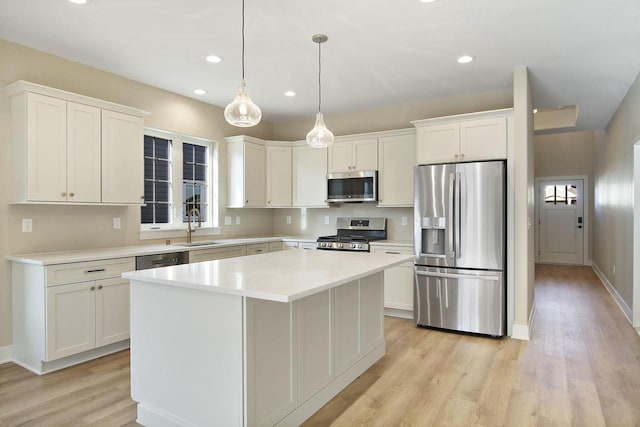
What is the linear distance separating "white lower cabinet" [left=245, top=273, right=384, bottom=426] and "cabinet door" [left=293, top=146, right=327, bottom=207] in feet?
7.85

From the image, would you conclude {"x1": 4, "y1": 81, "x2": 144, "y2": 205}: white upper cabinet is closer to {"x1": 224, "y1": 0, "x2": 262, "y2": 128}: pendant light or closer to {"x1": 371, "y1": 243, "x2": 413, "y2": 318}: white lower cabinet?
{"x1": 224, "y1": 0, "x2": 262, "y2": 128}: pendant light

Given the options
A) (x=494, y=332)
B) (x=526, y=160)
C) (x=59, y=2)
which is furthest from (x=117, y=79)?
(x=494, y=332)

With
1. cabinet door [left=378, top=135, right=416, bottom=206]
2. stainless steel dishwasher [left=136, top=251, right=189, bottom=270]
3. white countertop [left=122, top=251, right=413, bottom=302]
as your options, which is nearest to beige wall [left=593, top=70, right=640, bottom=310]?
cabinet door [left=378, top=135, right=416, bottom=206]

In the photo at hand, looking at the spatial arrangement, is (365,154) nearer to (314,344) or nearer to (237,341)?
(314,344)

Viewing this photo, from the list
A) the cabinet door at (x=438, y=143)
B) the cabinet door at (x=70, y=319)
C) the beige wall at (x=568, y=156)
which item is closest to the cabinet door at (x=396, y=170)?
the cabinet door at (x=438, y=143)

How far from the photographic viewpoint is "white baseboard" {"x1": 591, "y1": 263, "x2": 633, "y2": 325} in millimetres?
4352

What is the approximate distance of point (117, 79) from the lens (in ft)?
12.7

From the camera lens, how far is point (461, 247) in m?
3.91

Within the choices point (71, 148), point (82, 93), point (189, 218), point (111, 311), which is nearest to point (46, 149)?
point (71, 148)

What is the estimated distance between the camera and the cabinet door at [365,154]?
4.90 meters

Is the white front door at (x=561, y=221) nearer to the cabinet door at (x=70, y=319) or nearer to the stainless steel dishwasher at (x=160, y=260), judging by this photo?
the stainless steel dishwasher at (x=160, y=260)

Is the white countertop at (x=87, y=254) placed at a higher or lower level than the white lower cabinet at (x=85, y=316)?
higher

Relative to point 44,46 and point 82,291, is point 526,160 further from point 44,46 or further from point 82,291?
point 44,46

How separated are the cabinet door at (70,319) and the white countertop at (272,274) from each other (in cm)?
121
